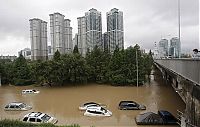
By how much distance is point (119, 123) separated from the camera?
890 inches

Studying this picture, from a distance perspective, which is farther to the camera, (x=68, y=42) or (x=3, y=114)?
(x=68, y=42)

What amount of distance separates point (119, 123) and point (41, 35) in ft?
294

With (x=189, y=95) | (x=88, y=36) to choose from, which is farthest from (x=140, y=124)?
(x=88, y=36)

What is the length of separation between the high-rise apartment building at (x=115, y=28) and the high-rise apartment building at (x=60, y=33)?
55.2 feet

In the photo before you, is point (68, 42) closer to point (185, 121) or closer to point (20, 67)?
point (20, 67)

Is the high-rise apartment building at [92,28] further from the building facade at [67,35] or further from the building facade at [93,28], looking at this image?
the building facade at [67,35]

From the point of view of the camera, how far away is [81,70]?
49.9 meters

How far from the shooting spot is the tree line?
4897cm

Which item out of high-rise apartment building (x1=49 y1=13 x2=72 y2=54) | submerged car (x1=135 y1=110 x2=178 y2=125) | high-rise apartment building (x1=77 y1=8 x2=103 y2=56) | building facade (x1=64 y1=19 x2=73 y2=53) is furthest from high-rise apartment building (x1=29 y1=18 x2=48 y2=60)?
submerged car (x1=135 y1=110 x2=178 y2=125)

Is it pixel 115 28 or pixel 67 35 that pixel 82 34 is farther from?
pixel 115 28

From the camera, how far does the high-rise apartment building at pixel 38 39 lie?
103094mm

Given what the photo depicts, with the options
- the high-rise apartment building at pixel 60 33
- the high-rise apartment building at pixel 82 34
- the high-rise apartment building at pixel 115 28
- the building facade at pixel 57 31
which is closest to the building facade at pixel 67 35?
the high-rise apartment building at pixel 60 33

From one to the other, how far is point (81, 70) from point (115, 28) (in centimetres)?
4697

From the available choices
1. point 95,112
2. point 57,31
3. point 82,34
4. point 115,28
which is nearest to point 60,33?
point 57,31
